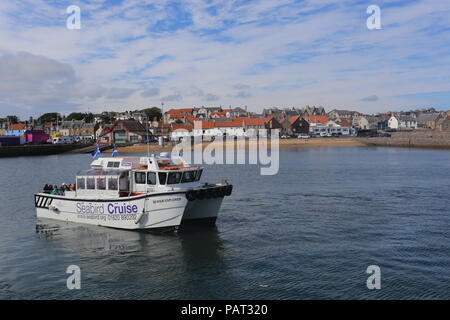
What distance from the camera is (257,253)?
20641 mm

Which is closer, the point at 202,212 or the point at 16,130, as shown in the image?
the point at 202,212

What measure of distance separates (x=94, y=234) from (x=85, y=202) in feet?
7.79

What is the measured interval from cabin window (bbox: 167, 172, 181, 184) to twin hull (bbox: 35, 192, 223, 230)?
4.35 feet

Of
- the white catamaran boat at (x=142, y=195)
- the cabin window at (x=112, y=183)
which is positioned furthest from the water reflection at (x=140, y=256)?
the cabin window at (x=112, y=183)

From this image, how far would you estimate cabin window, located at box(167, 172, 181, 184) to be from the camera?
23.9 meters

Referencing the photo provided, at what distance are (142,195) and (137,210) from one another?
4.05 ft

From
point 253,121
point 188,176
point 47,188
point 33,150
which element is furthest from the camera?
point 253,121

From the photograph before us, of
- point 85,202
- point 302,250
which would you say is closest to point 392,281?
point 302,250

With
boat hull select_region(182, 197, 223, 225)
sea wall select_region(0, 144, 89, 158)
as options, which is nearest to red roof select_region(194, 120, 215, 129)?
sea wall select_region(0, 144, 89, 158)

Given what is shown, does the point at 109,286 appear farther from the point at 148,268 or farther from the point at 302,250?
the point at 302,250

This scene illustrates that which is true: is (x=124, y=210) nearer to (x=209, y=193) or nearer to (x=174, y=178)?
(x=174, y=178)

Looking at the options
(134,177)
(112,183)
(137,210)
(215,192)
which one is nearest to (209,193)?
(215,192)

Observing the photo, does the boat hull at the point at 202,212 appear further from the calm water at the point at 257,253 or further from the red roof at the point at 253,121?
the red roof at the point at 253,121

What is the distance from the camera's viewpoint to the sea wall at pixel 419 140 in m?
107
